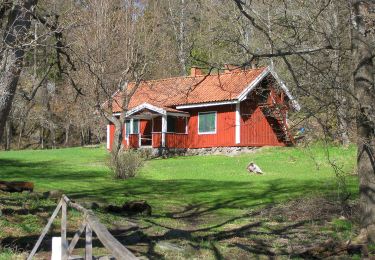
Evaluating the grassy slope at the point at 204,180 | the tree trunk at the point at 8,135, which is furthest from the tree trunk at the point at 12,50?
the tree trunk at the point at 8,135

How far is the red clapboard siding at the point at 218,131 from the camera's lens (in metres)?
34.9

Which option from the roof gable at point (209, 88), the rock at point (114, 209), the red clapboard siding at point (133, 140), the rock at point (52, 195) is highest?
the roof gable at point (209, 88)

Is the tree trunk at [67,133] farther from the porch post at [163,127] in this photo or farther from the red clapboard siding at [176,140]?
the red clapboard siding at [176,140]

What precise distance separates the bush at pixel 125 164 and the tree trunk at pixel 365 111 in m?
13.7

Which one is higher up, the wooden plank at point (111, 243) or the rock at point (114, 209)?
the wooden plank at point (111, 243)

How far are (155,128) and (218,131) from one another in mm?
4816

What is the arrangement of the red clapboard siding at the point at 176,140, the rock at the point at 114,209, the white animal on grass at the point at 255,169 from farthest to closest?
the red clapboard siding at the point at 176,140
the white animal on grass at the point at 255,169
the rock at the point at 114,209

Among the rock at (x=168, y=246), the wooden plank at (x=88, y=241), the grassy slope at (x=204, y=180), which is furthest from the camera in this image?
the grassy slope at (x=204, y=180)

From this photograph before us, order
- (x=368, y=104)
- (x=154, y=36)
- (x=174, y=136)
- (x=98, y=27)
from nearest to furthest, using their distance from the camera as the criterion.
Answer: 1. (x=368, y=104)
2. (x=98, y=27)
3. (x=154, y=36)
4. (x=174, y=136)

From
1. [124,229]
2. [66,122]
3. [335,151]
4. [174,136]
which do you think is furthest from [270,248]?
[66,122]

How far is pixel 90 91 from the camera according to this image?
29.8 meters

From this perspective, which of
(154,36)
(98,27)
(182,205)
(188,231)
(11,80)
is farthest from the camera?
(154,36)

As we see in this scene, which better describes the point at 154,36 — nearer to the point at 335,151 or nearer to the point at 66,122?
the point at 335,151

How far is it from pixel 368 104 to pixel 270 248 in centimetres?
306
